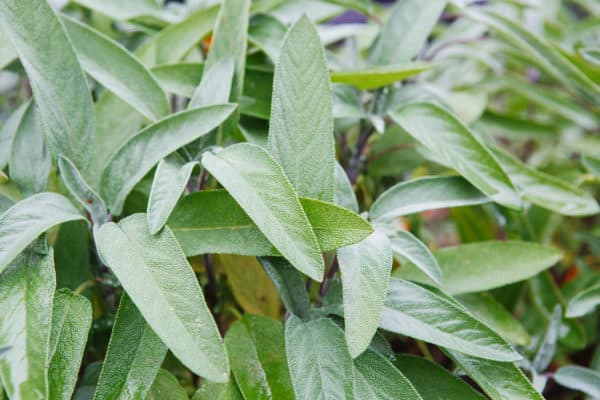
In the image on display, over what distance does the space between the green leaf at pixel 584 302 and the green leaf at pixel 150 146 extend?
43 centimetres

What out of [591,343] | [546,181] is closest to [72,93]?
[546,181]

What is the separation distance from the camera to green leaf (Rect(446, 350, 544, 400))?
1.76ft

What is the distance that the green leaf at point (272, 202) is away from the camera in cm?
46

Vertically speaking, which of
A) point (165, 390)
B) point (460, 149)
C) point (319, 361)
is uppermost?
point (460, 149)

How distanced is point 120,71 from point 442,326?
0.43m

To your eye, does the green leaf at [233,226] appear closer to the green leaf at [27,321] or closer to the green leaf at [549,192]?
the green leaf at [27,321]

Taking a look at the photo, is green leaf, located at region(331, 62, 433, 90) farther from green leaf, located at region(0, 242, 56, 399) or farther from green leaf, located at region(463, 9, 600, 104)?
green leaf, located at region(0, 242, 56, 399)

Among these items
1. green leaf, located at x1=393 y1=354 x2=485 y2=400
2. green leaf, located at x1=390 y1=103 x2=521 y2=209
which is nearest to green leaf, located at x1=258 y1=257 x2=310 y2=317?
green leaf, located at x1=393 y1=354 x2=485 y2=400

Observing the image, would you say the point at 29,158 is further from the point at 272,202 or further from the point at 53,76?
the point at 272,202

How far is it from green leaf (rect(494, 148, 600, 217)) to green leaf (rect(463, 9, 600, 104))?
146mm

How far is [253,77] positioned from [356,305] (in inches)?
15.0

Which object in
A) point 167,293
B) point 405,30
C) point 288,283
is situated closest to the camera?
point 167,293

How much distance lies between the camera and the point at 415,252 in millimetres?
586

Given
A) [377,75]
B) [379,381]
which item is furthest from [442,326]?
[377,75]
